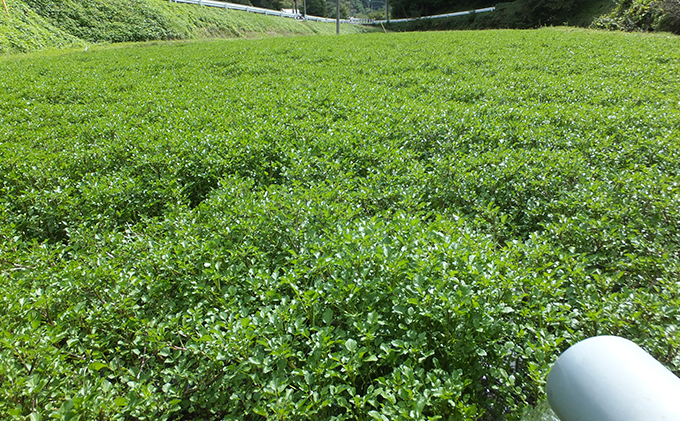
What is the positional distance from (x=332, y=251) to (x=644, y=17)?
28192 millimetres

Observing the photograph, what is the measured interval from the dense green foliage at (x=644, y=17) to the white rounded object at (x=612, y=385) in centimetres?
2622

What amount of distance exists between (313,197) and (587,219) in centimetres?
267

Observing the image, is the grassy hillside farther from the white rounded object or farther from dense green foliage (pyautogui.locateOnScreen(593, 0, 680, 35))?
dense green foliage (pyautogui.locateOnScreen(593, 0, 680, 35))

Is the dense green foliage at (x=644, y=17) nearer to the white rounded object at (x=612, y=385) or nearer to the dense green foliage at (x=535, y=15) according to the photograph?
the dense green foliage at (x=535, y=15)

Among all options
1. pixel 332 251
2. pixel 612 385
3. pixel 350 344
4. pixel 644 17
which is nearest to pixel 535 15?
pixel 644 17

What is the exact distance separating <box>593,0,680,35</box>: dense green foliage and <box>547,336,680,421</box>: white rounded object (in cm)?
2622

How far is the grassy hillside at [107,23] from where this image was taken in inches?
859

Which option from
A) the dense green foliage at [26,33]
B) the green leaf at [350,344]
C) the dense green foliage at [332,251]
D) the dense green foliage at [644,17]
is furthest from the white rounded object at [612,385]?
the dense green foliage at [26,33]

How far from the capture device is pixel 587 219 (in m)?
3.03

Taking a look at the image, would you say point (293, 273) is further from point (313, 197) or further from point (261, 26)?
point (261, 26)

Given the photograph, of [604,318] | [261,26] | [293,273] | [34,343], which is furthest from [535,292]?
[261,26]

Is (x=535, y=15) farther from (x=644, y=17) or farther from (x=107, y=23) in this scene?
(x=107, y=23)

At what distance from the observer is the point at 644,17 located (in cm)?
1997

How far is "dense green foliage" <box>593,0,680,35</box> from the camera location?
18.0 meters
